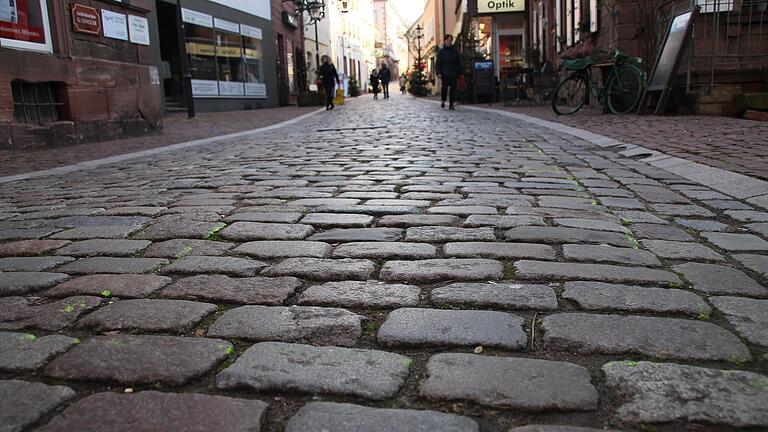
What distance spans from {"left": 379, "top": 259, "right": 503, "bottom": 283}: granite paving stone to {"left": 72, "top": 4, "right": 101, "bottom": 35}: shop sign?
8303mm

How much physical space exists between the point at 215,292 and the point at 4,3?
25.1ft

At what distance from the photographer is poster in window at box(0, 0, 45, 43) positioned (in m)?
8.04

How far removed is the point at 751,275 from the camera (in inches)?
96.7

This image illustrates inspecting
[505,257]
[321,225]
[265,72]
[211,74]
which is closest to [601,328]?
[505,257]

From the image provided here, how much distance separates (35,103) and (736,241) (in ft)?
28.0

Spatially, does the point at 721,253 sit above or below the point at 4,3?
below

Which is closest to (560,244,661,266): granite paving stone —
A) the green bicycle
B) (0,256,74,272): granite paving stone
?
(0,256,74,272): granite paving stone

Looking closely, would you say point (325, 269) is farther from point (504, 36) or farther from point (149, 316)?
point (504, 36)

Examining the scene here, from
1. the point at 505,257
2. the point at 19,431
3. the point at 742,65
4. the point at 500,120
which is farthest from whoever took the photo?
the point at 500,120

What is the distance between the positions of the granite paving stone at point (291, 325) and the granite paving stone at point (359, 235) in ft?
3.20

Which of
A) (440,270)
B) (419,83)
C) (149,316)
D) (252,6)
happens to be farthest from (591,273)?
(419,83)

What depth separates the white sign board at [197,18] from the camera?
19853 mm

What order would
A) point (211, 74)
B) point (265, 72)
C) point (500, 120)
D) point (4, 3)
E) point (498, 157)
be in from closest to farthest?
point (498, 157) < point (4, 3) < point (500, 120) < point (211, 74) < point (265, 72)

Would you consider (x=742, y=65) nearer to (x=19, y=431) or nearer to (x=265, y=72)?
(x=19, y=431)
